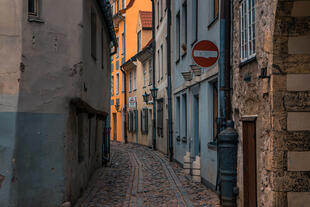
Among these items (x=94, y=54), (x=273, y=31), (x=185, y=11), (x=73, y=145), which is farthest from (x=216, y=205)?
(x=185, y=11)

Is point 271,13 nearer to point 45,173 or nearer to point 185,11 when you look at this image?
point 45,173

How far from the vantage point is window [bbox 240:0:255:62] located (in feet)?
Answer: 23.5

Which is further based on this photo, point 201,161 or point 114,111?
point 114,111

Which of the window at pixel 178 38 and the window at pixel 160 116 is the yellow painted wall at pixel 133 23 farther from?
the window at pixel 178 38

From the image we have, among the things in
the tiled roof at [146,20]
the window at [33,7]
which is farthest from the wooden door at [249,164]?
the tiled roof at [146,20]

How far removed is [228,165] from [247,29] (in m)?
2.34

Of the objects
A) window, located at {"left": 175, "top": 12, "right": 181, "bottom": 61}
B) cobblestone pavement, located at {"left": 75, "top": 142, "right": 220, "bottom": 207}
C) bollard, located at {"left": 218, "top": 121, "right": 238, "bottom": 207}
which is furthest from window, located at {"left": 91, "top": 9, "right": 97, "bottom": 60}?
window, located at {"left": 175, "top": 12, "right": 181, "bottom": 61}

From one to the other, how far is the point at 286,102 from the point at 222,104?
295cm

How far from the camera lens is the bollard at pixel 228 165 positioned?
7809 mm

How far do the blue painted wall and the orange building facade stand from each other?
25.3 metres

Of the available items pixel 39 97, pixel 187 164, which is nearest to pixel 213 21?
pixel 39 97

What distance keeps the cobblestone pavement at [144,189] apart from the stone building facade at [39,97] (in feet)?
4.27

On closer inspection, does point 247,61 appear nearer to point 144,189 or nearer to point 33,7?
point 33,7

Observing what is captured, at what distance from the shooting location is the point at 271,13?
19.8 ft
